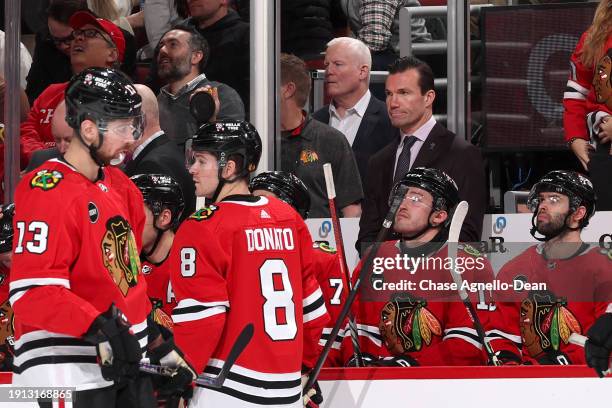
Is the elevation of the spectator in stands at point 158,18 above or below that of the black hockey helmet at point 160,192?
above

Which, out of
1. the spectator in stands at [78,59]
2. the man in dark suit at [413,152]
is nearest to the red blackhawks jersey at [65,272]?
the man in dark suit at [413,152]

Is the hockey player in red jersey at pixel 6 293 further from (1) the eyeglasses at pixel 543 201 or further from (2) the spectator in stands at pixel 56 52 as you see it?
(1) the eyeglasses at pixel 543 201

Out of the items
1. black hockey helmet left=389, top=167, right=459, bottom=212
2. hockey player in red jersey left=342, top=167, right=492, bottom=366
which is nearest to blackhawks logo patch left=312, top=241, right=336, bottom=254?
hockey player in red jersey left=342, top=167, right=492, bottom=366

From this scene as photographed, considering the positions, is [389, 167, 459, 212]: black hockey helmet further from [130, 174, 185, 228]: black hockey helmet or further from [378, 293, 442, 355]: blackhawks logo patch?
[130, 174, 185, 228]: black hockey helmet

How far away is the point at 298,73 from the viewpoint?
15.0 feet

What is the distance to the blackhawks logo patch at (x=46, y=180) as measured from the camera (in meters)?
2.88

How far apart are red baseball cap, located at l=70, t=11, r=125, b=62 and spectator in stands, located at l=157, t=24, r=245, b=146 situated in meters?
0.15

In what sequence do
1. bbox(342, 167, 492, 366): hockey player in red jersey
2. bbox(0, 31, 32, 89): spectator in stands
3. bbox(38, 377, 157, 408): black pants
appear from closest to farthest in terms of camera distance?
bbox(38, 377, 157, 408): black pants, bbox(342, 167, 492, 366): hockey player in red jersey, bbox(0, 31, 32, 89): spectator in stands

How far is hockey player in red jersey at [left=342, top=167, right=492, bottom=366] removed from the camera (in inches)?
152

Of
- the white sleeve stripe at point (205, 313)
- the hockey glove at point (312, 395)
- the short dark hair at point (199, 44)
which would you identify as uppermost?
the short dark hair at point (199, 44)

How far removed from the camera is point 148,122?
177 inches

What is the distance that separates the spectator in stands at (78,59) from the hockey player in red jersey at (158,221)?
60 centimetres

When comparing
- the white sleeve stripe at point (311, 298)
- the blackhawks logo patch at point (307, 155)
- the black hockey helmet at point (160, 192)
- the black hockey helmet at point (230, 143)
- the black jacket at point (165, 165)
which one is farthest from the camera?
the blackhawks logo patch at point (307, 155)

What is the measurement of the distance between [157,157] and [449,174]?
3.49 feet
